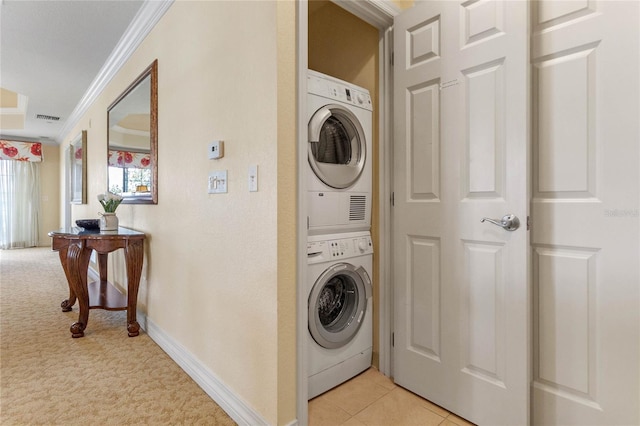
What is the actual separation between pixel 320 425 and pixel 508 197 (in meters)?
1.30

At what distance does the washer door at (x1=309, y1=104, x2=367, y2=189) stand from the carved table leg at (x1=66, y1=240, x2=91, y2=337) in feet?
6.58

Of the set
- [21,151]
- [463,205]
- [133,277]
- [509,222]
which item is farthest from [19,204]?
[509,222]

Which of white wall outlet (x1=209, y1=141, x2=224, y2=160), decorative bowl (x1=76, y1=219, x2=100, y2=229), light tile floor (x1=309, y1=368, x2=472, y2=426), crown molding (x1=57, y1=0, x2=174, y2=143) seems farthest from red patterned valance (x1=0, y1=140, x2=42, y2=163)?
light tile floor (x1=309, y1=368, x2=472, y2=426)

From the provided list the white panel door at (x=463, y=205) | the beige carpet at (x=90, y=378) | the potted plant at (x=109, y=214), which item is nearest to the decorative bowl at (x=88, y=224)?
the potted plant at (x=109, y=214)

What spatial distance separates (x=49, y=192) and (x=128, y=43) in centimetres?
654

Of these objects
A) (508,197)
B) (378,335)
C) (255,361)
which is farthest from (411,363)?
(508,197)

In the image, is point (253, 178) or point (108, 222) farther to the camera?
point (108, 222)

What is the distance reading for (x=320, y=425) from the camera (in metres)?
1.48

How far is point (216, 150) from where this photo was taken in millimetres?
1629

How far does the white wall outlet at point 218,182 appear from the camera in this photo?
160 centimetres

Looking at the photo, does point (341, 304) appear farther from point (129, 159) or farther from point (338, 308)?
point (129, 159)

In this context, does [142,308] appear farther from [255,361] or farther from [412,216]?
[412,216]

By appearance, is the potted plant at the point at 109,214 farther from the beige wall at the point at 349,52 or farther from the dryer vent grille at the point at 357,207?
the dryer vent grille at the point at 357,207

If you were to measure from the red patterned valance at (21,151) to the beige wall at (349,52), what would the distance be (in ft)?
25.2
